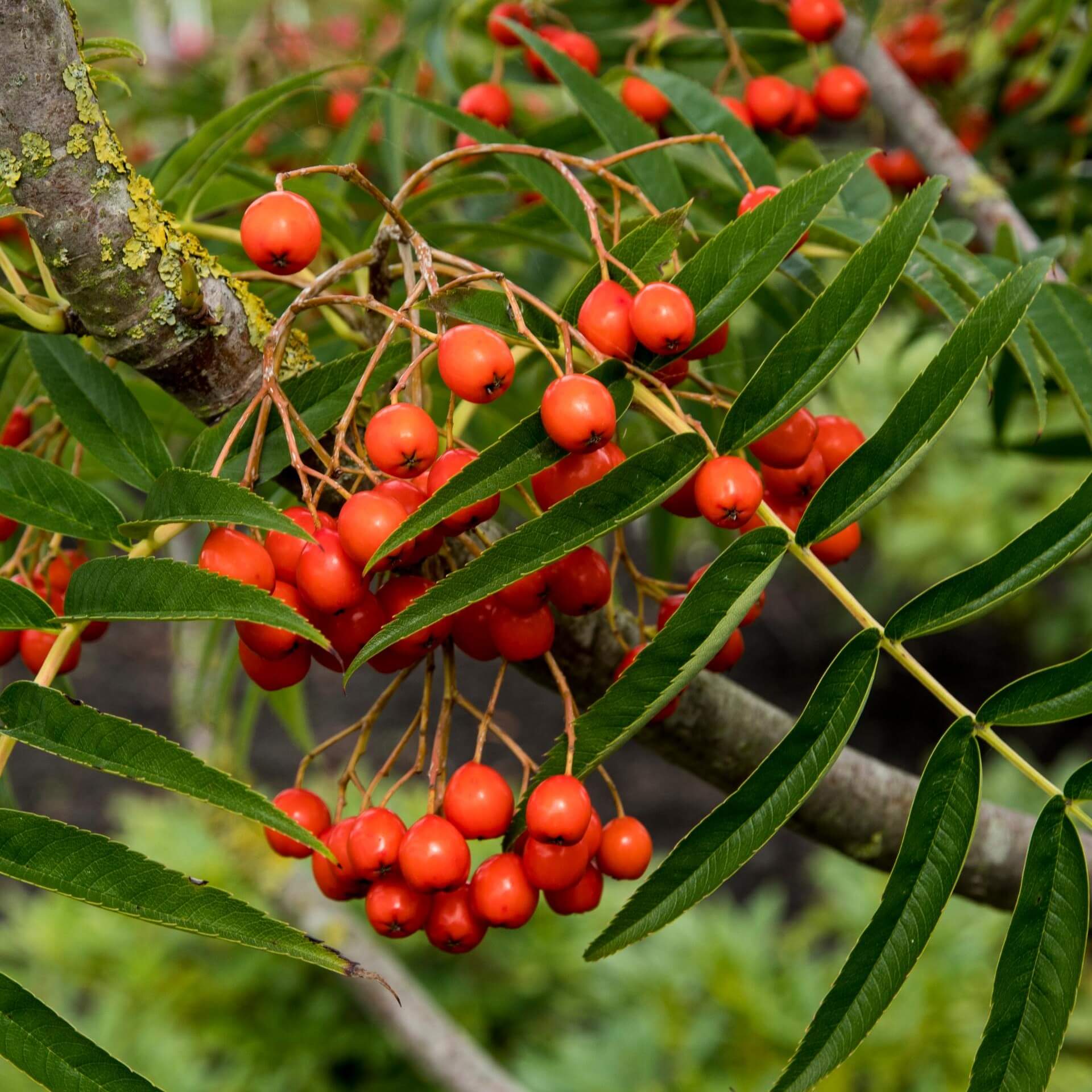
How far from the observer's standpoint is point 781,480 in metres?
0.72

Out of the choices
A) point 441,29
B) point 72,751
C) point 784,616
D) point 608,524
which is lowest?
point 784,616

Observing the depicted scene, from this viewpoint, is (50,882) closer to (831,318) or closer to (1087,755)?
(831,318)

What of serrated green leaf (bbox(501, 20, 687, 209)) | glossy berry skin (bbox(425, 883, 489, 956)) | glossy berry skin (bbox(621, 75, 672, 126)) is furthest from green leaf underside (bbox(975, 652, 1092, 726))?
glossy berry skin (bbox(621, 75, 672, 126))

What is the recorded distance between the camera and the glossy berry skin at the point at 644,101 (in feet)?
3.70

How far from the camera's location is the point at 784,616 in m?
5.32

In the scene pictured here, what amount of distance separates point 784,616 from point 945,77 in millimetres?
3799

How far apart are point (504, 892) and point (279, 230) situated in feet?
1.39

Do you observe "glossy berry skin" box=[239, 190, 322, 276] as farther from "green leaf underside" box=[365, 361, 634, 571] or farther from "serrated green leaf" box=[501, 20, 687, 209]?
"serrated green leaf" box=[501, 20, 687, 209]

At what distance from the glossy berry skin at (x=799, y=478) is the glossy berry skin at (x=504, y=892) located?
29cm

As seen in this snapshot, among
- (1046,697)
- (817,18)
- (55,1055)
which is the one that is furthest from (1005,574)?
(817,18)

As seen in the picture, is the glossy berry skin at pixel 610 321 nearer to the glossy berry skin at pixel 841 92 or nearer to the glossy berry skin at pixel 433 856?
the glossy berry skin at pixel 433 856

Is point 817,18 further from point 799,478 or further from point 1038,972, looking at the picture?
point 1038,972

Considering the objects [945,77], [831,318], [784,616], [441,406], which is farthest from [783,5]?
[784,616]

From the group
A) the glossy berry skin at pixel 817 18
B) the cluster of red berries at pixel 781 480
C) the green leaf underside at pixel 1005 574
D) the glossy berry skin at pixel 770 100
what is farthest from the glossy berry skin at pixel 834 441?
the glossy berry skin at pixel 817 18
